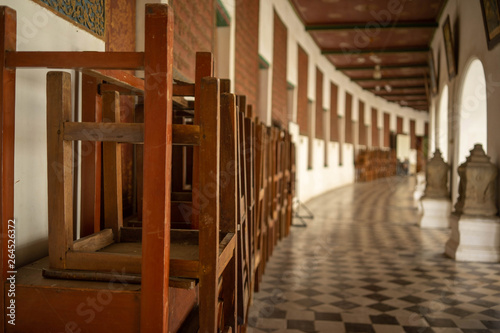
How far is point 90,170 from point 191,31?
2449 millimetres

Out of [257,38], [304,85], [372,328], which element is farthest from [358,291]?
[304,85]

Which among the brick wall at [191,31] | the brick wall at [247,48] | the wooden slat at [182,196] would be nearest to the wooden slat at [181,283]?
the wooden slat at [182,196]

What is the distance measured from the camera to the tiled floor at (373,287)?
339 cm

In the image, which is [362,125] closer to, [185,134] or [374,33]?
[374,33]

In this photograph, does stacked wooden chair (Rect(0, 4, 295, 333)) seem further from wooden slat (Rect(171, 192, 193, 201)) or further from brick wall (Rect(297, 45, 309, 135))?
brick wall (Rect(297, 45, 309, 135))

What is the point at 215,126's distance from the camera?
5.38 ft

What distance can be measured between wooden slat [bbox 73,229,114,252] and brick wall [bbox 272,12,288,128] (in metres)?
7.04

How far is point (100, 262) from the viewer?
173 centimetres

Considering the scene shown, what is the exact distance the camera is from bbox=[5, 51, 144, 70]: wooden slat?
4.94 feet

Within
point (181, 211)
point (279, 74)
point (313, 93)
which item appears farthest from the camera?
point (313, 93)

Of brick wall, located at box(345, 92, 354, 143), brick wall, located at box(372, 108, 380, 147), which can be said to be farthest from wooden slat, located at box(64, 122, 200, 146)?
brick wall, located at box(372, 108, 380, 147)

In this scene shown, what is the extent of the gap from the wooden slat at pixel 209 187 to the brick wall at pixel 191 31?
7.77 feet

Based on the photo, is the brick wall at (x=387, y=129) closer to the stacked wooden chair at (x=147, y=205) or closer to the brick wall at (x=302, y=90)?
the brick wall at (x=302, y=90)

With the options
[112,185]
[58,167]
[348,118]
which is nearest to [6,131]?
[58,167]
